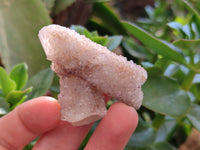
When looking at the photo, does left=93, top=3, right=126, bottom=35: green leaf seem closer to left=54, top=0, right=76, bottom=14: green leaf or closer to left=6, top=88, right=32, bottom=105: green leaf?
left=54, top=0, right=76, bottom=14: green leaf

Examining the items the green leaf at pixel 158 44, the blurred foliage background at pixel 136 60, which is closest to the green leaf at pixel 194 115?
the blurred foliage background at pixel 136 60

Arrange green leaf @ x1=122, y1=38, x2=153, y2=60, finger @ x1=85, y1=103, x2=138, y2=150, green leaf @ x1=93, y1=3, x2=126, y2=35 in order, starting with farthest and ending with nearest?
green leaf @ x1=93, y1=3, x2=126, y2=35
green leaf @ x1=122, y1=38, x2=153, y2=60
finger @ x1=85, y1=103, x2=138, y2=150

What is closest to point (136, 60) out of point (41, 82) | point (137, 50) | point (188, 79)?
point (137, 50)

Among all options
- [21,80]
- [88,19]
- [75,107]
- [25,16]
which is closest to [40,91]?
[21,80]

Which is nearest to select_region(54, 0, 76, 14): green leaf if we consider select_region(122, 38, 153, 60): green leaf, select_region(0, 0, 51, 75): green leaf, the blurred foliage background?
the blurred foliage background

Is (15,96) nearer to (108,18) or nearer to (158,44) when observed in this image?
(158,44)

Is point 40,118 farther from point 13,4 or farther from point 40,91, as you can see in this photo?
point 13,4
